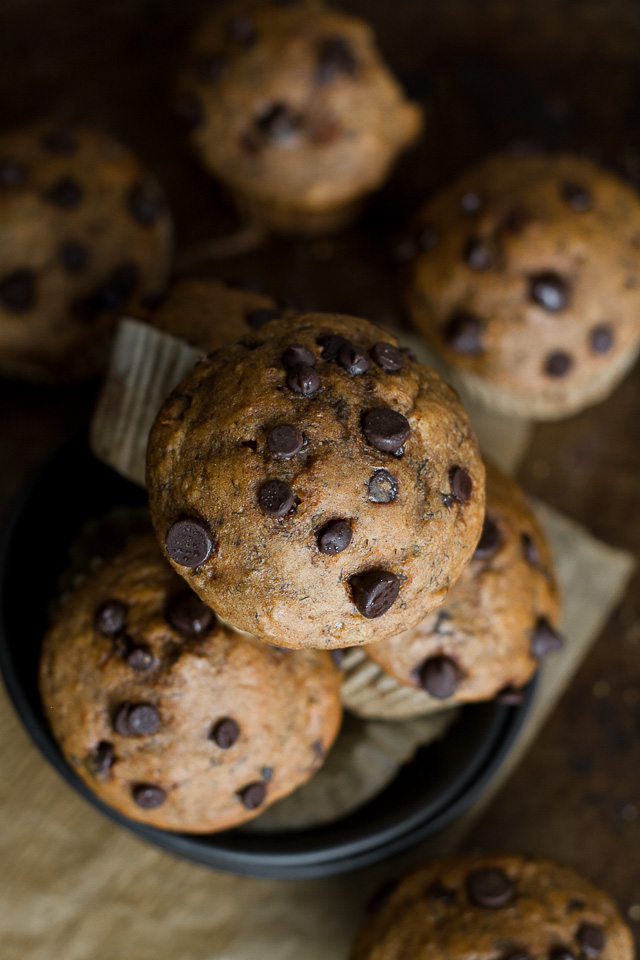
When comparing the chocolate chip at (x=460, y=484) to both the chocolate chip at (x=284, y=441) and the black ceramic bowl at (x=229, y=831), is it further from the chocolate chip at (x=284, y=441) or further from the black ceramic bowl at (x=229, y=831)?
the black ceramic bowl at (x=229, y=831)

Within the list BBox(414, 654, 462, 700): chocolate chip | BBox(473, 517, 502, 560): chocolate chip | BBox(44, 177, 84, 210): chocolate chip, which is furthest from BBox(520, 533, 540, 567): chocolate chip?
BBox(44, 177, 84, 210): chocolate chip

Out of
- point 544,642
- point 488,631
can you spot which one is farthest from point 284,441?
point 544,642

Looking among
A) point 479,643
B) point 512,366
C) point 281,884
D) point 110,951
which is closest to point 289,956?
point 281,884

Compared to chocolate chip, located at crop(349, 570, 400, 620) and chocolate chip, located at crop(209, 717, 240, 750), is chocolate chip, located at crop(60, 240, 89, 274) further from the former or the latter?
chocolate chip, located at crop(349, 570, 400, 620)

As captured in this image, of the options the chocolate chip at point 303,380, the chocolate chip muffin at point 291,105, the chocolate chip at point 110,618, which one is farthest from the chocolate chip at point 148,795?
the chocolate chip muffin at point 291,105

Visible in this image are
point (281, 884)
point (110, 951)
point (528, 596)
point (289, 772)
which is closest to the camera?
point (289, 772)

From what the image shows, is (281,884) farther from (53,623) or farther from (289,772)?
(53,623)

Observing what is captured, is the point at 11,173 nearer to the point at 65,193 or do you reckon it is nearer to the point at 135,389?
the point at 65,193
